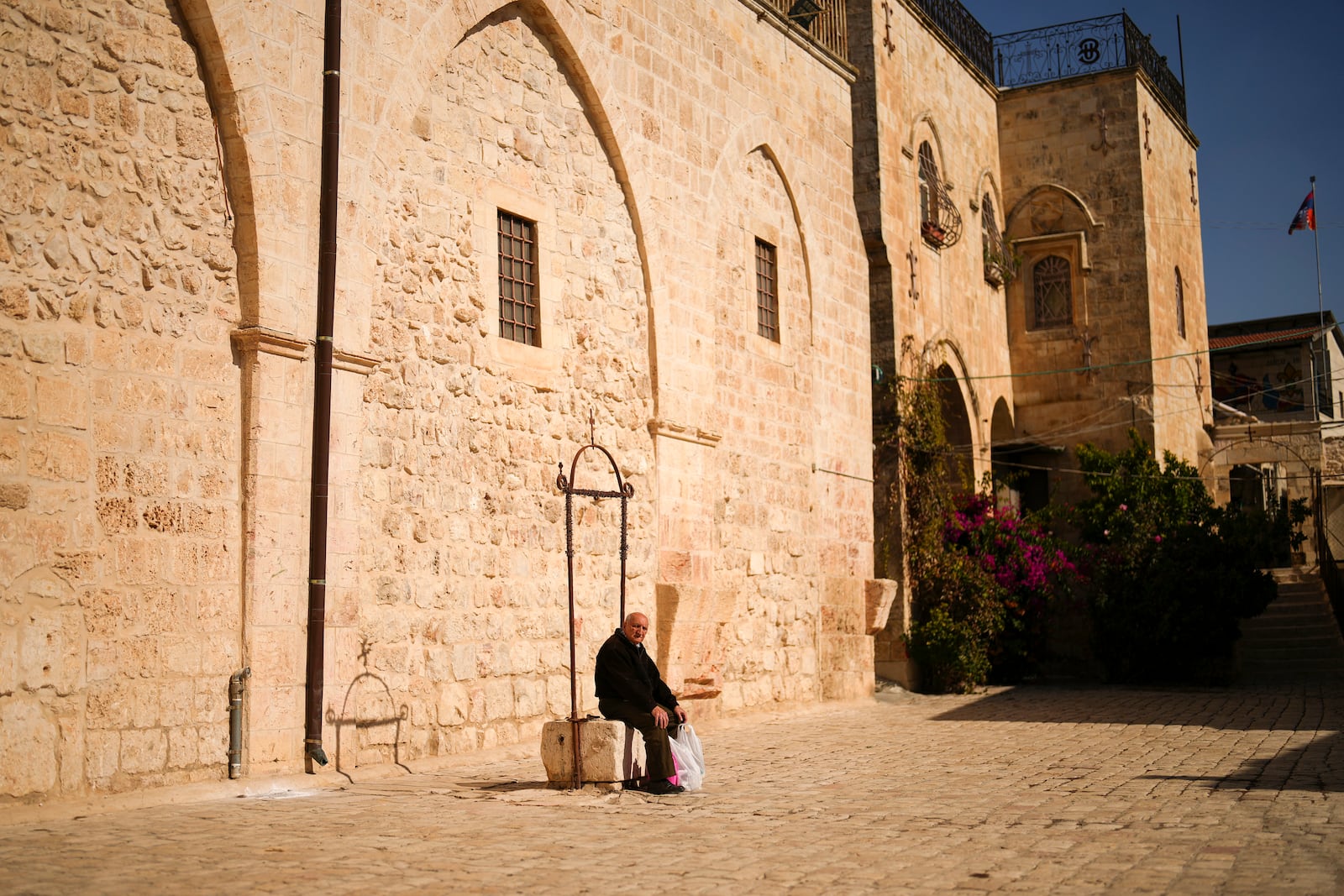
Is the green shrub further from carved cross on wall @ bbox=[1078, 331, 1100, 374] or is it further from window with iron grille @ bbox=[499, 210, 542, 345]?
window with iron grille @ bbox=[499, 210, 542, 345]

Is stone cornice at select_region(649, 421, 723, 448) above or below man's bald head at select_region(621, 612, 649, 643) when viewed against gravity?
above

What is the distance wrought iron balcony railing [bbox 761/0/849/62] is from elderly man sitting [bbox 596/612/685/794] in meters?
9.68

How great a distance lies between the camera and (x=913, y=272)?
1939cm

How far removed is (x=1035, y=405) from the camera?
23938 mm

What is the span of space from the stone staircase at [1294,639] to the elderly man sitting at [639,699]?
47.6 feet

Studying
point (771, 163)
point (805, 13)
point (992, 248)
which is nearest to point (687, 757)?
point (771, 163)

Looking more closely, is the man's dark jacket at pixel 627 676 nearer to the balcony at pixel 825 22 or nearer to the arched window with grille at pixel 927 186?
the balcony at pixel 825 22

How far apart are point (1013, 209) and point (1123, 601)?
8369mm

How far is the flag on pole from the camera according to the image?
85.9 ft

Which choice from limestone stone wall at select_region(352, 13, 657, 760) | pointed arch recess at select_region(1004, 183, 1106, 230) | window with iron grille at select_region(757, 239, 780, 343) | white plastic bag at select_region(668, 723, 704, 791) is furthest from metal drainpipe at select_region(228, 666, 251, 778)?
pointed arch recess at select_region(1004, 183, 1106, 230)

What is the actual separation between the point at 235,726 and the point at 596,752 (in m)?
2.03

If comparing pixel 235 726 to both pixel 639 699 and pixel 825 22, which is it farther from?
pixel 825 22

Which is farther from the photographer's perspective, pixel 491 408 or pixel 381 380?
pixel 491 408

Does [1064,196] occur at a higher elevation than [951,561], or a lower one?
higher
